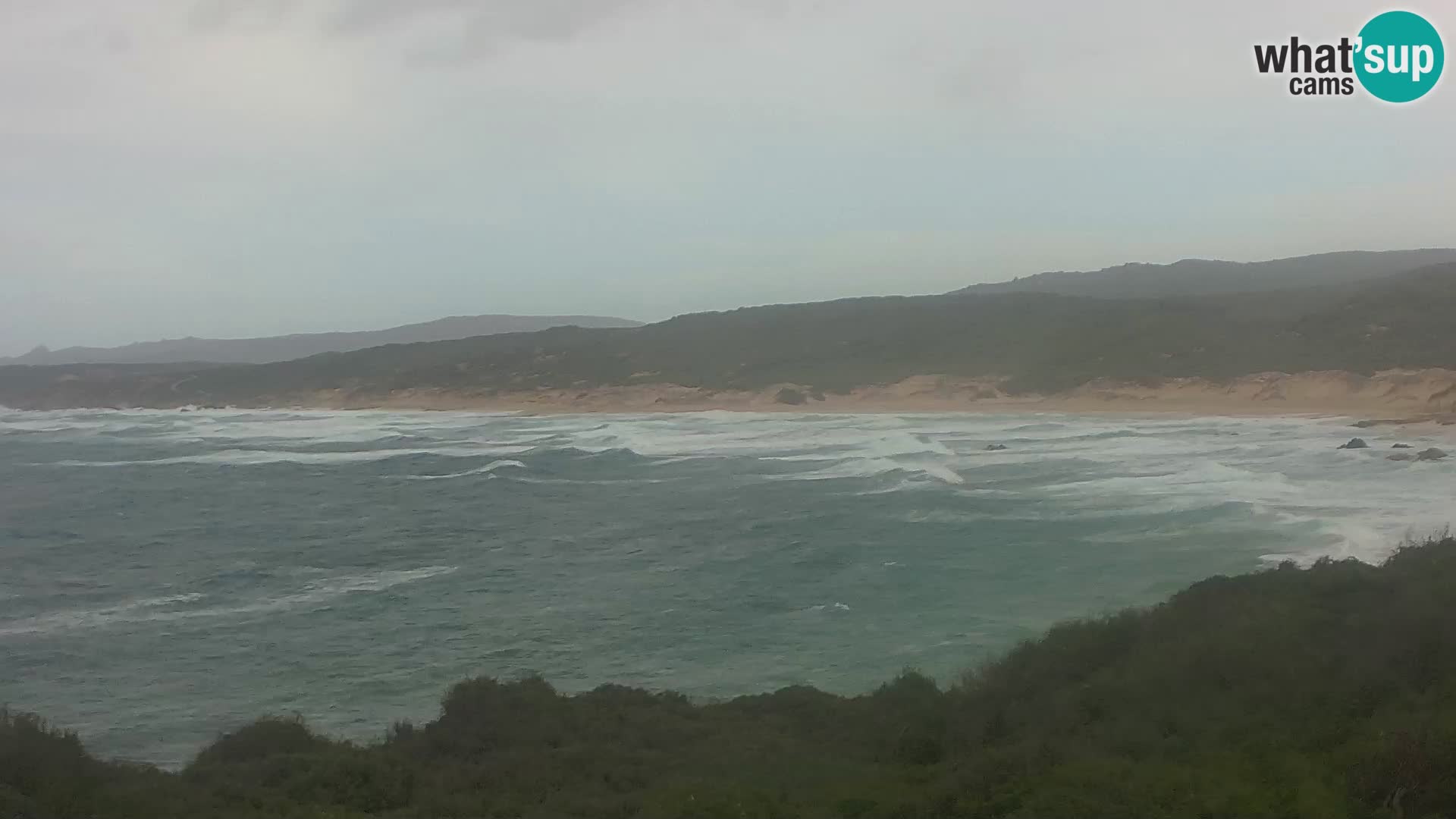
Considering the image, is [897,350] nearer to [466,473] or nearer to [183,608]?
[466,473]

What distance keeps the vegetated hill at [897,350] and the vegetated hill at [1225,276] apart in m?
30.3

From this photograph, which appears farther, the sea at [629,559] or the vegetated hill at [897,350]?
the vegetated hill at [897,350]

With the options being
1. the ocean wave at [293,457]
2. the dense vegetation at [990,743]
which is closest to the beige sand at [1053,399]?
the ocean wave at [293,457]

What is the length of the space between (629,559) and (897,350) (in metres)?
44.1

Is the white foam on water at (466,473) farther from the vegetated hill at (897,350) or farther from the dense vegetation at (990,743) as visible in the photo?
the vegetated hill at (897,350)

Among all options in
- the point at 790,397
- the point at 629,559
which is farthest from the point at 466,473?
the point at 790,397

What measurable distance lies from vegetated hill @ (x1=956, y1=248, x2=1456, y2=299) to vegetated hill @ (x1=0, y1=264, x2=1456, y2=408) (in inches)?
1191

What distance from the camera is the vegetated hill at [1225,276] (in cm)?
9594

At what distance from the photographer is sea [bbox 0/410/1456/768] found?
12281 millimetres

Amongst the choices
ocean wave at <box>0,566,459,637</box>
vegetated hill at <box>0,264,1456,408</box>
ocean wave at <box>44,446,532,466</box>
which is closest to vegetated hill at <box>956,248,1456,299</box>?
vegetated hill at <box>0,264,1456,408</box>

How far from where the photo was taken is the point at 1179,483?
2200cm

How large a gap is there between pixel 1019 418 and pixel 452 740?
3629cm

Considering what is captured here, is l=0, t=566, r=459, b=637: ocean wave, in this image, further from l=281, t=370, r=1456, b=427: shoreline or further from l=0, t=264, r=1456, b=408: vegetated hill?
l=0, t=264, r=1456, b=408: vegetated hill

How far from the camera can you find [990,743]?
309 inches
